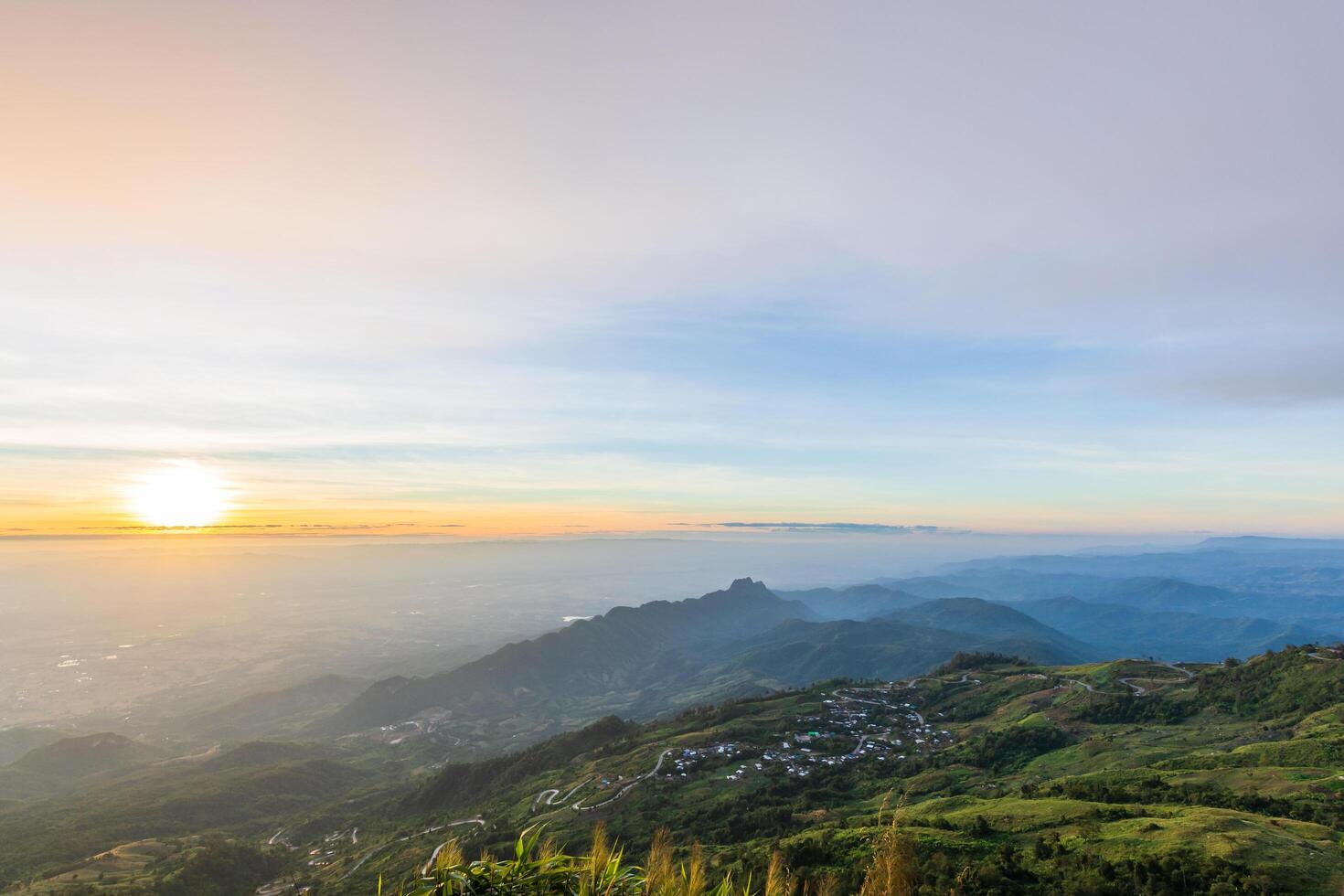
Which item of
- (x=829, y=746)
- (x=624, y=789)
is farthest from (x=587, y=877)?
(x=829, y=746)

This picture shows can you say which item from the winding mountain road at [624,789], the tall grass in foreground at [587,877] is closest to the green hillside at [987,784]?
the winding mountain road at [624,789]

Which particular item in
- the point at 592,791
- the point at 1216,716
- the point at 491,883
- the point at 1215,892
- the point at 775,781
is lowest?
the point at 592,791

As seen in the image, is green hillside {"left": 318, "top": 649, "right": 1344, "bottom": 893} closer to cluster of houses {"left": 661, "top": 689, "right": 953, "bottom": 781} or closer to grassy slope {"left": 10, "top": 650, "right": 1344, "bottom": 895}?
grassy slope {"left": 10, "top": 650, "right": 1344, "bottom": 895}

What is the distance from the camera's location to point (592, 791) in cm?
10988

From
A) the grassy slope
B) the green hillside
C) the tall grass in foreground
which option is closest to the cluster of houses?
the green hillside

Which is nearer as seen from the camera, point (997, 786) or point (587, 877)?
point (587, 877)

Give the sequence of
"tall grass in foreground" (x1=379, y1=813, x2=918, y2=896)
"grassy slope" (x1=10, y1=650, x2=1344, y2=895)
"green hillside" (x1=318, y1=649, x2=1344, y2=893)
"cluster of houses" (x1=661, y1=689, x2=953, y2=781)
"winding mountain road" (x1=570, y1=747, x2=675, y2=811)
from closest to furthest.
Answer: "tall grass in foreground" (x1=379, y1=813, x2=918, y2=896)
"green hillside" (x1=318, y1=649, x2=1344, y2=893)
"grassy slope" (x1=10, y1=650, x2=1344, y2=895)
"winding mountain road" (x1=570, y1=747, x2=675, y2=811)
"cluster of houses" (x1=661, y1=689, x2=953, y2=781)

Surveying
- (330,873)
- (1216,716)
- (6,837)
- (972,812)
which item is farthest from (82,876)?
(1216,716)

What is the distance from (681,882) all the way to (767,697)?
177595mm

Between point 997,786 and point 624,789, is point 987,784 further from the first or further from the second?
point 624,789

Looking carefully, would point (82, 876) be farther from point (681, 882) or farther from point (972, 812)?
point (681, 882)

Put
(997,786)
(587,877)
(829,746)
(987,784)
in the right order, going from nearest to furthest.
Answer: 1. (587,877)
2. (997,786)
3. (987,784)
4. (829,746)

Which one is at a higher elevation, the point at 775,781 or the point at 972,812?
the point at 972,812

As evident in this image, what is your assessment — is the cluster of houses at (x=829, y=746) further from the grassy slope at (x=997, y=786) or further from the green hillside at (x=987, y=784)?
the grassy slope at (x=997, y=786)
